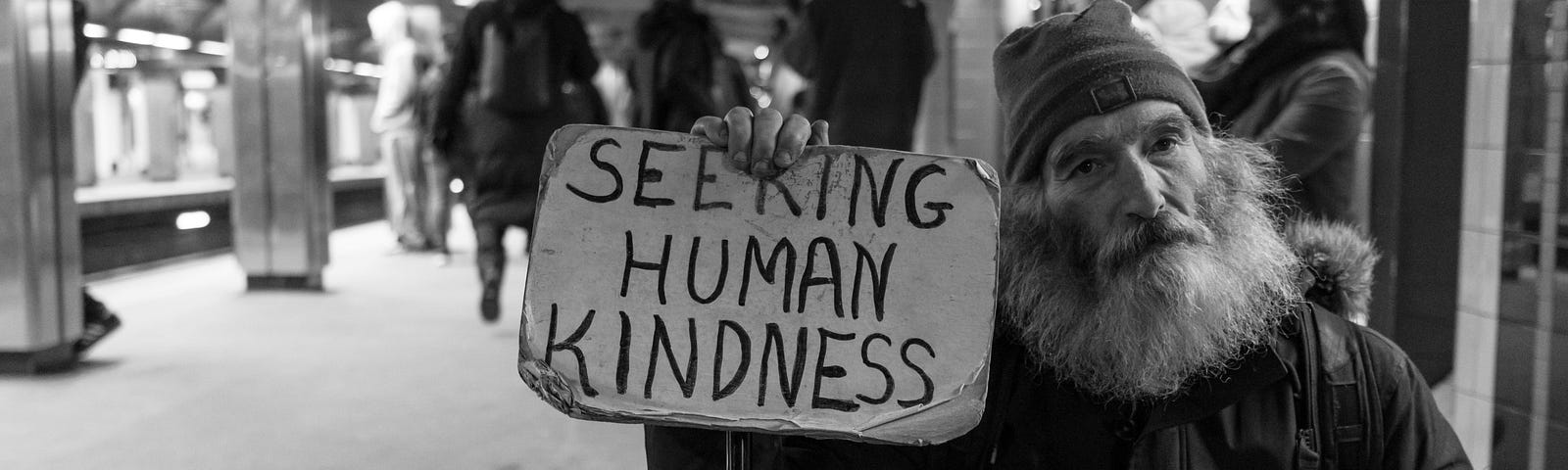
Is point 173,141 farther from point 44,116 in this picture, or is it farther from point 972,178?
point 972,178

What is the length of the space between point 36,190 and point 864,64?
3.25 meters

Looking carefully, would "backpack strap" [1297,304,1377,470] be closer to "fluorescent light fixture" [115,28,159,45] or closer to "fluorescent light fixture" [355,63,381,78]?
"fluorescent light fixture" [115,28,159,45]

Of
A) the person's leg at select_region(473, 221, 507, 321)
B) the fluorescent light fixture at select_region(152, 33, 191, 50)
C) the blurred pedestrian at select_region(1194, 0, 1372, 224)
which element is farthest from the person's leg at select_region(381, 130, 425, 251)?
the fluorescent light fixture at select_region(152, 33, 191, 50)

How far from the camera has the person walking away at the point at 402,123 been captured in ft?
34.6

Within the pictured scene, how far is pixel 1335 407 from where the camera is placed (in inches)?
61.8

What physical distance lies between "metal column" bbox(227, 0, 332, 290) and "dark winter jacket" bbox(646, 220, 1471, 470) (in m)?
7.22

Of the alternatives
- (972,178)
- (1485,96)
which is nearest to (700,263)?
(972,178)

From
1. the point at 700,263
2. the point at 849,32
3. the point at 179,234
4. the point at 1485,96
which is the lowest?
the point at 179,234

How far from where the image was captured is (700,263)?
137cm

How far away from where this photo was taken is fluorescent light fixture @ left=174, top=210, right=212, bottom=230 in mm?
14758

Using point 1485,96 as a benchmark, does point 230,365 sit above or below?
below

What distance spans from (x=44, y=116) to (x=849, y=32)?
3146 millimetres

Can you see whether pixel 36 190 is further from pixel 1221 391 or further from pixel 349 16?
pixel 349 16

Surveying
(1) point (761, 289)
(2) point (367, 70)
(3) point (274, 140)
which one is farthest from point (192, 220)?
(2) point (367, 70)
